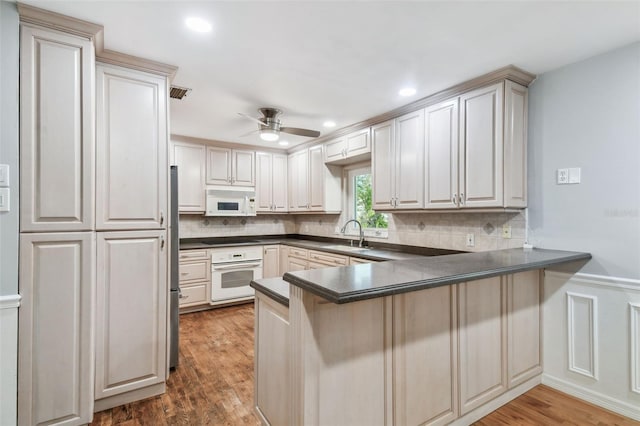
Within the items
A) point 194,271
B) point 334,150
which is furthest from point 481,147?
point 194,271

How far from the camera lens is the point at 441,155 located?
2.79 m

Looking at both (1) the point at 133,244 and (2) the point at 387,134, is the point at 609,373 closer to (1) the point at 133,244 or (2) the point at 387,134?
(2) the point at 387,134

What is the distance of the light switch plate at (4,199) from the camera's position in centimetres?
162

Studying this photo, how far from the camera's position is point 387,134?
3.34 m

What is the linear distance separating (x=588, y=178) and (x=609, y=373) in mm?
1306

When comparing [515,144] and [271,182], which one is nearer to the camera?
[515,144]

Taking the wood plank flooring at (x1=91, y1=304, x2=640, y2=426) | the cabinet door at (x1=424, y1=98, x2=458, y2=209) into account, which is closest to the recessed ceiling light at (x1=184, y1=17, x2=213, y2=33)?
the cabinet door at (x1=424, y1=98, x2=458, y2=209)

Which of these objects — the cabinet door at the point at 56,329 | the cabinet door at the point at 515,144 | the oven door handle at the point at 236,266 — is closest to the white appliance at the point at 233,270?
the oven door handle at the point at 236,266

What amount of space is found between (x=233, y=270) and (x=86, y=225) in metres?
2.64

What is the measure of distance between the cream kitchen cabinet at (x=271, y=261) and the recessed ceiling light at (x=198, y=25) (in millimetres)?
3268

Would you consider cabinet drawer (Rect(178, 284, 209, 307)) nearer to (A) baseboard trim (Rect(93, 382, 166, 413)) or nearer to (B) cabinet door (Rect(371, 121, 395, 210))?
(A) baseboard trim (Rect(93, 382, 166, 413))

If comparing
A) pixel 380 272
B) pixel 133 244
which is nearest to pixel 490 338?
pixel 380 272

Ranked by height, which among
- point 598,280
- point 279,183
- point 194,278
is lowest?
point 194,278

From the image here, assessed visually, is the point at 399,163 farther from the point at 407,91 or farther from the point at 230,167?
the point at 230,167
